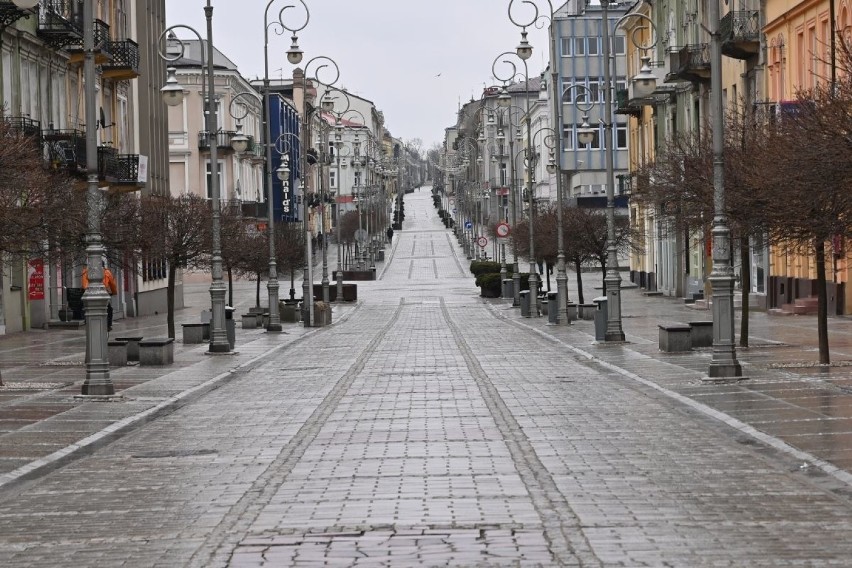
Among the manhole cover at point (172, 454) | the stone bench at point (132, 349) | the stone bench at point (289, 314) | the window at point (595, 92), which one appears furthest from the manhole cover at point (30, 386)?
the window at point (595, 92)

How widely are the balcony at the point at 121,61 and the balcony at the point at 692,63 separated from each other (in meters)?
18.6

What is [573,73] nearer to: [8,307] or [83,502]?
[8,307]

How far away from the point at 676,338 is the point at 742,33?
2272 centimetres

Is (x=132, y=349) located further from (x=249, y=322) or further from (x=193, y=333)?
(x=249, y=322)

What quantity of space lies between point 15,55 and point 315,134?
106650mm

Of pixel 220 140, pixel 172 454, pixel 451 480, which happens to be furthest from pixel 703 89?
pixel 220 140

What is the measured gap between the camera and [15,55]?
1752 inches

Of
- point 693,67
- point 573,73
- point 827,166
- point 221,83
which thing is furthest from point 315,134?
point 827,166

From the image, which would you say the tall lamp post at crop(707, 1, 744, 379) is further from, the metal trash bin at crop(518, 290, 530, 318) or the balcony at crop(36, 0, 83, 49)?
Answer: the metal trash bin at crop(518, 290, 530, 318)

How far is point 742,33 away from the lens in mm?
49719

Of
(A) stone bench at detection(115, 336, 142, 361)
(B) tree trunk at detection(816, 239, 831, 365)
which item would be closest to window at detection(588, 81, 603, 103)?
(A) stone bench at detection(115, 336, 142, 361)

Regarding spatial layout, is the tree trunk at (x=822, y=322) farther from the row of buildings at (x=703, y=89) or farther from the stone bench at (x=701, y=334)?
the stone bench at (x=701, y=334)

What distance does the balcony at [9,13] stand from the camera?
3950cm

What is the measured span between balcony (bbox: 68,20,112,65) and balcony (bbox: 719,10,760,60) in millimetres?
19378
